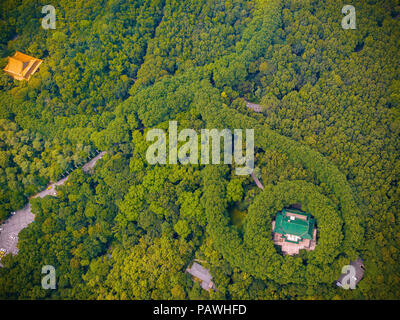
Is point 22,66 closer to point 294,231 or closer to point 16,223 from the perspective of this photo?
point 16,223

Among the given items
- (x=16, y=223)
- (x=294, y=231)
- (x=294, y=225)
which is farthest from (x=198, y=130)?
(x=16, y=223)

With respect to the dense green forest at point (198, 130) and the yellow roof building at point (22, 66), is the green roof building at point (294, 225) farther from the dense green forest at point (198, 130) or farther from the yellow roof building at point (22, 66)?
the yellow roof building at point (22, 66)

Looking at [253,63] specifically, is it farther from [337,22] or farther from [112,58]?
[112,58]

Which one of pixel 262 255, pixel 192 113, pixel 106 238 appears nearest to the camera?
pixel 262 255

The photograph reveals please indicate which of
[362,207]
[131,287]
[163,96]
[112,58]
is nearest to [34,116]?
[112,58]

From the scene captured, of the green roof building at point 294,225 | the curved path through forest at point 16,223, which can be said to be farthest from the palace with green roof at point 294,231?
the curved path through forest at point 16,223
